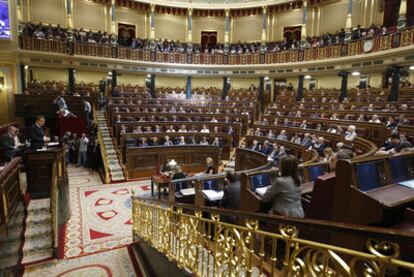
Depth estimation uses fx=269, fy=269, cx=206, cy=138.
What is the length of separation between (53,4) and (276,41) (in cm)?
1433

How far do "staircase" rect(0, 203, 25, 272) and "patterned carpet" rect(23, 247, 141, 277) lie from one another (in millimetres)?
246

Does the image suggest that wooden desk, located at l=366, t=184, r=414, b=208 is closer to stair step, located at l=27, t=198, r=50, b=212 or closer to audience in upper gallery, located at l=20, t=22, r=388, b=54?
stair step, located at l=27, t=198, r=50, b=212

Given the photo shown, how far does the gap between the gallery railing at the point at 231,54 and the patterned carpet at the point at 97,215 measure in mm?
7970

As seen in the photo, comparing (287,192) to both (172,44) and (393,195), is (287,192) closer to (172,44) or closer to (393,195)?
(393,195)

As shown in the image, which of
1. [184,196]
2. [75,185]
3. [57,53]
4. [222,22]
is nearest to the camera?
[184,196]

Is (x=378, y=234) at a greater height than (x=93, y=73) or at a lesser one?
lesser

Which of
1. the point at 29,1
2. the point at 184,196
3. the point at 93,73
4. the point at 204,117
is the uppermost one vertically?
the point at 29,1

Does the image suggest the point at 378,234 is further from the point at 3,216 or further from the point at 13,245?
the point at 13,245

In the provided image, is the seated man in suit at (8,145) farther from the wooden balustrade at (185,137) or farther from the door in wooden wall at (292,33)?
the door in wooden wall at (292,33)

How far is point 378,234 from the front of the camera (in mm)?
933

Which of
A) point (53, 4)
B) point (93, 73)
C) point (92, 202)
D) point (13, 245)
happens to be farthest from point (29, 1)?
point (13, 245)

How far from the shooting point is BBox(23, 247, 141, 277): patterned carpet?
3773 millimetres

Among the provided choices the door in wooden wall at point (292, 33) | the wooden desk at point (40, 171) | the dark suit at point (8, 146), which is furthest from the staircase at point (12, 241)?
the door in wooden wall at point (292, 33)

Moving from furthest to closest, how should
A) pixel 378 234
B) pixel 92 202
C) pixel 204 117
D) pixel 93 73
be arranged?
pixel 93 73 < pixel 204 117 < pixel 92 202 < pixel 378 234
